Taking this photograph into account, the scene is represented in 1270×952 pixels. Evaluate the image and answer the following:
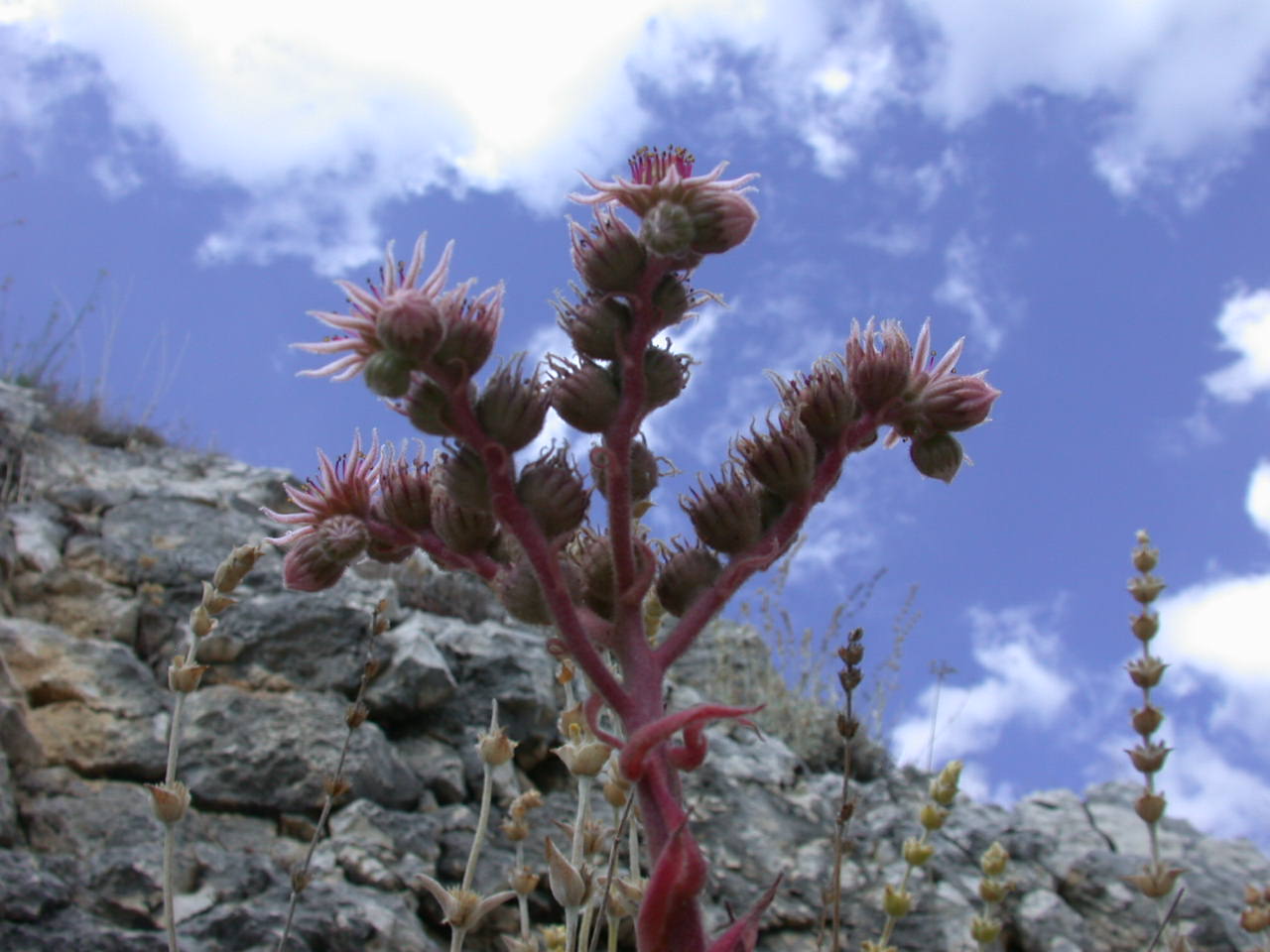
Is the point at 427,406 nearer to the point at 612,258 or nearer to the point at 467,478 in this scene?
the point at 467,478

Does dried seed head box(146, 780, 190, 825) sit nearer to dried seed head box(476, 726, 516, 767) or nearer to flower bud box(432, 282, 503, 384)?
dried seed head box(476, 726, 516, 767)

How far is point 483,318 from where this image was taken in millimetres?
1609

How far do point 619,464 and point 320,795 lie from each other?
12.2ft

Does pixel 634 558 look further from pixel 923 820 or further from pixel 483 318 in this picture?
pixel 923 820

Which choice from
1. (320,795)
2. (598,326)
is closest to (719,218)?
(598,326)

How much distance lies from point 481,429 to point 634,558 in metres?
0.32

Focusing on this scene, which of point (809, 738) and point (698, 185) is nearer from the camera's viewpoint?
point (698, 185)

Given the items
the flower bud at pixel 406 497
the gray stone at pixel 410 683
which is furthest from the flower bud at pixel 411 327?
the gray stone at pixel 410 683

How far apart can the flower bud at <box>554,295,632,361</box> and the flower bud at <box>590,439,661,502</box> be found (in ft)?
0.54

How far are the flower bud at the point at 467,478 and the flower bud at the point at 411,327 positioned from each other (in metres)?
0.16

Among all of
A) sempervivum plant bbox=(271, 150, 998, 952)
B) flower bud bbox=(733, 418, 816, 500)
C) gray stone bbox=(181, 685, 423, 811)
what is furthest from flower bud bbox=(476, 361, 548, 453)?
gray stone bbox=(181, 685, 423, 811)

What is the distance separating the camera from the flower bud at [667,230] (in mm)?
1616

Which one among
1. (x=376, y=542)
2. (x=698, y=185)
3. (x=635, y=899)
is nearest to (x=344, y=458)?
(x=376, y=542)

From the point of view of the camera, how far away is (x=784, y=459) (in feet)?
5.54
